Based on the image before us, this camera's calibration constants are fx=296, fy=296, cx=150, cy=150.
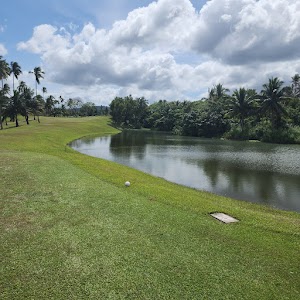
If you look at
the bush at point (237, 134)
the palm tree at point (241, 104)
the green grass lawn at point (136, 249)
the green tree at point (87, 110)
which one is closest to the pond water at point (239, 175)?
the green grass lawn at point (136, 249)

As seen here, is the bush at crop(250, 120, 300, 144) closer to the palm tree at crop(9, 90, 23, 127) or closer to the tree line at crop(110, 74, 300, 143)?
the tree line at crop(110, 74, 300, 143)

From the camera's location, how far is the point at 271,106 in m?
63.6

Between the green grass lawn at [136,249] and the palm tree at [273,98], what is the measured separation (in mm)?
56030

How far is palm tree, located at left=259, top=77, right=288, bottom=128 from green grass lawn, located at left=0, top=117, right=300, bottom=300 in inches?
2206

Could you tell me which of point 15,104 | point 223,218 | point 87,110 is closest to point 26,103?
point 15,104

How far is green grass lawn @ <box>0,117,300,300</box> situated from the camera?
6.68 meters

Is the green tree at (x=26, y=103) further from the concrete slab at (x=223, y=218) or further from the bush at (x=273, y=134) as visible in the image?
the concrete slab at (x=223, y=218)

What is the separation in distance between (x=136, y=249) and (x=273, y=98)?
6199 cm

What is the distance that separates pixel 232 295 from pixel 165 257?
2.10 meters

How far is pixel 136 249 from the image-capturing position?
8469 millimetres

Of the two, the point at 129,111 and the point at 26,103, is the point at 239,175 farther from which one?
the point at 129,111

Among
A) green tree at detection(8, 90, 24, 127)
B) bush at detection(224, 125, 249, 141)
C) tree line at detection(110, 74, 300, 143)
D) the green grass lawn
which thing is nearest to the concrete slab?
the green grass lawn

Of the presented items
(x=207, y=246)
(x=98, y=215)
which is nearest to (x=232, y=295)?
(x=207, y=246)

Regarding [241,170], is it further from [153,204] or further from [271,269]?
[271,269]
